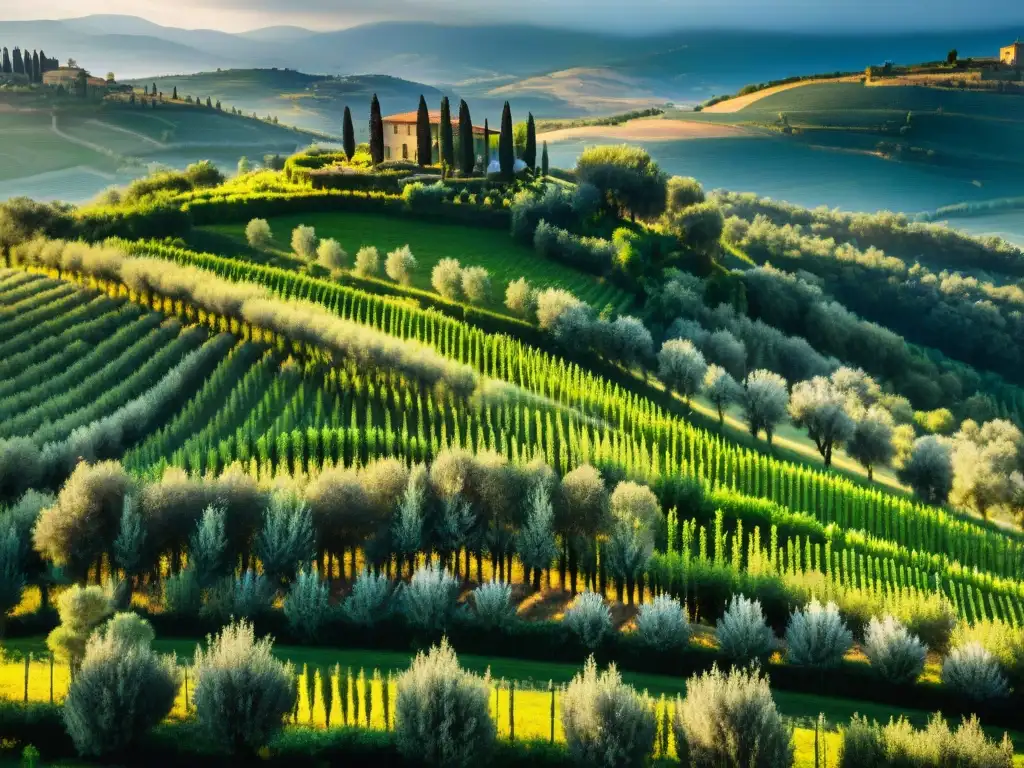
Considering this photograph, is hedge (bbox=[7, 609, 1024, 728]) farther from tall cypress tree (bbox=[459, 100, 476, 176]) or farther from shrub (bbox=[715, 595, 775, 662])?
tall cypress tree (bbox=[459, 100, 476, 176])

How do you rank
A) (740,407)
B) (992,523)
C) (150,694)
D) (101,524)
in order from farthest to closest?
(740,407), (992,523), (101,524), (150,694)

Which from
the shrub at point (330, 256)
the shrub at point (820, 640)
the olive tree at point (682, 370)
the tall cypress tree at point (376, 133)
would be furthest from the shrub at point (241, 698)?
the tall cypress tree at point (376, 133)

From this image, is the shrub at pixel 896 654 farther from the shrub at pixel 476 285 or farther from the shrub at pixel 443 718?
the shrub at pixel 476 285

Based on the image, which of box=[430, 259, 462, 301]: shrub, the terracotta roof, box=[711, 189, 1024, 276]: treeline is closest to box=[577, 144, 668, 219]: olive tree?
the terracotta roof

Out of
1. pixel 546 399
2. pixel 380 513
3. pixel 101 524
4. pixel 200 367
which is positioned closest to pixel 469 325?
pixel 546 399

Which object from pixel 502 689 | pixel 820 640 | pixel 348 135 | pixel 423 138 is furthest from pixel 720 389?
pixel 348 135

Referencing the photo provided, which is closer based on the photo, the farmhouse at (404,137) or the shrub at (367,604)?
the shrub at (367,604)

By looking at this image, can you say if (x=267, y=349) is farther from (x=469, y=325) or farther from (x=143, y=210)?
(x=143, y=210)
